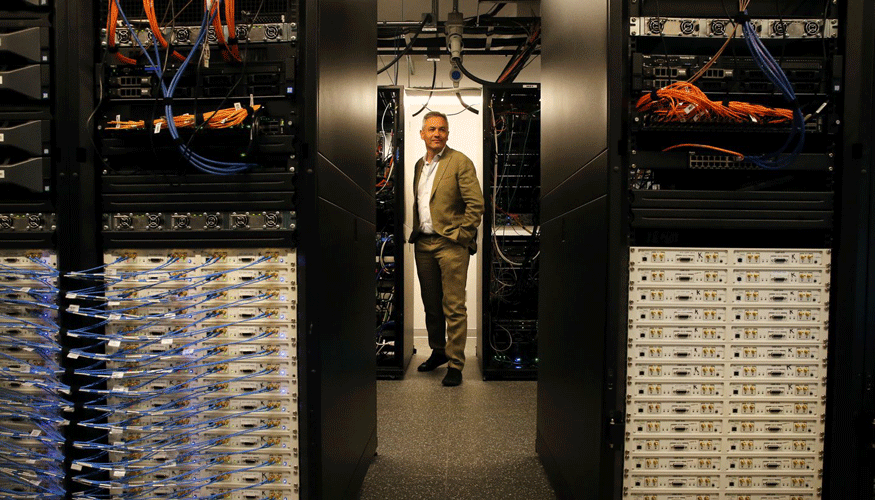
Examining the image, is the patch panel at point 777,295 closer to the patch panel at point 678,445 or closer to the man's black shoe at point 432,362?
the patch panel at point 678,445

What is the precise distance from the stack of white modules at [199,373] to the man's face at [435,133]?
2.26 meters

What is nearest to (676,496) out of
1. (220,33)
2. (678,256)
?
(678,256)

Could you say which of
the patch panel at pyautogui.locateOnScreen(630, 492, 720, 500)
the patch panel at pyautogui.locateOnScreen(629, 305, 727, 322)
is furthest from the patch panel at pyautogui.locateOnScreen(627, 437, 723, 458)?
the patch panel at pyautogui.locateOnScreen(629, 305, 727, 322)

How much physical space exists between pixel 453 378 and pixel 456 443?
3.17 feet

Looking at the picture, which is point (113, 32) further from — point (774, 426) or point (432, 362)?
point (432, 362)

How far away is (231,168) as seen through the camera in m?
1.28

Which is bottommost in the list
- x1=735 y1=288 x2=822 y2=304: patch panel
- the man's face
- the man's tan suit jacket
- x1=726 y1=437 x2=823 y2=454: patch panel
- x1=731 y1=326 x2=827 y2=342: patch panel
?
x1=726 y1=437 x2=823 y2=454: patch panel

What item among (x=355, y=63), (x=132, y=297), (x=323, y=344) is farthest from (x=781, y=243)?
(x=132, y=297)

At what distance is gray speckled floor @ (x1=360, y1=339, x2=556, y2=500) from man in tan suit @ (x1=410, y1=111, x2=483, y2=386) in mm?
334

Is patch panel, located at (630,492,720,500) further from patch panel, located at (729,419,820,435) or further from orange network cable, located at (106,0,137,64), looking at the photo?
orange network cable, located at (106,0,137,64)

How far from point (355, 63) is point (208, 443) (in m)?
1.24

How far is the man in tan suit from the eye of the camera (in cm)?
323

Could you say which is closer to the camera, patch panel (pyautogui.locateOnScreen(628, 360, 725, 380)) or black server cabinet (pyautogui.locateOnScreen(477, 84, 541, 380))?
patch panel (pyautogui.locateOnScreen(628, 360, 725, 380))

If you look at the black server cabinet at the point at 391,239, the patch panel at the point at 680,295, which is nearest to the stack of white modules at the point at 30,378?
the patch panel at the point at 680,295
